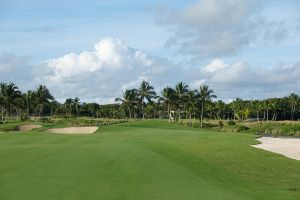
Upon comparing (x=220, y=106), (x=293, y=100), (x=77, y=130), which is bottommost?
(x=77, y=130)

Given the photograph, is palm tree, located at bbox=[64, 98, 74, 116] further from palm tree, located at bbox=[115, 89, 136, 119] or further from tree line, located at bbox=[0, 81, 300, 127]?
palm tree, located at bbox=[115, 89, 136, 119]

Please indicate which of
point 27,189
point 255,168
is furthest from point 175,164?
point 27,189

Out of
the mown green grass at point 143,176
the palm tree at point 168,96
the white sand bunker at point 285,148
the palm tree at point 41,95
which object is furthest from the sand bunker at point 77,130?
the palm tree at point 41,95

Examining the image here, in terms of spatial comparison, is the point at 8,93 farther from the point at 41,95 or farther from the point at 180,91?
the point at 180,91

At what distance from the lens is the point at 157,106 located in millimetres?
138875

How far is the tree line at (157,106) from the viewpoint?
113m

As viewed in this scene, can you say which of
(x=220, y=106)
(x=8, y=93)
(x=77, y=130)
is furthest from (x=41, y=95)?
(x=220, y=106)

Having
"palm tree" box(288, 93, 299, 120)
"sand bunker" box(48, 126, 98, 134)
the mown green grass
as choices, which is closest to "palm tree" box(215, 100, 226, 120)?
"palm tree" box(288, 93, 299, 120)

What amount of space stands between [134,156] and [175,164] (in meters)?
3.43

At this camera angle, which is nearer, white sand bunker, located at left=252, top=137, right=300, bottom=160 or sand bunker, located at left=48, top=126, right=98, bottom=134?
white sand bunker, located at left=252, top=137, right=300, bottom=160

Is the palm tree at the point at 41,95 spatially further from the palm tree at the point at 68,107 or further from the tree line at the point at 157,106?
the palm tree at the point at 68,107

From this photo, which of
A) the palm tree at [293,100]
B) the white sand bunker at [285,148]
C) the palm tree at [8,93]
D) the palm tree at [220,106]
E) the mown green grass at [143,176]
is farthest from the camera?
the palm tree at [293,100]

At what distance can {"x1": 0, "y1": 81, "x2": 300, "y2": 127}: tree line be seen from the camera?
371 ft

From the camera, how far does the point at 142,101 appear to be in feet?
392
